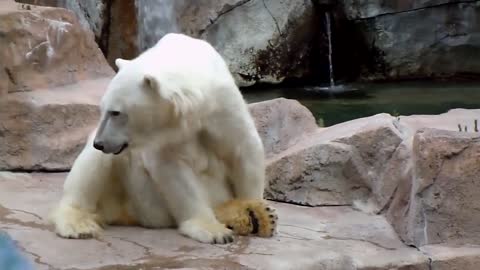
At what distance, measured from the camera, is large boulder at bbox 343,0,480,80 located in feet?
36.7

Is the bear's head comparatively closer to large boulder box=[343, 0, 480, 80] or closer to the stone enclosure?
the stone enclosure

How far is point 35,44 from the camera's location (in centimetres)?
511

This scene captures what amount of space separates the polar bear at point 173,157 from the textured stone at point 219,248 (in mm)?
82

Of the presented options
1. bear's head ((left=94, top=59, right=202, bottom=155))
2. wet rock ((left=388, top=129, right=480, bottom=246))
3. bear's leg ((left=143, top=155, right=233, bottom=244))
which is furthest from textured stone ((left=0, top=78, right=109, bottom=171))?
wet rock ((left=388, top=129, right=480, bottom=246))

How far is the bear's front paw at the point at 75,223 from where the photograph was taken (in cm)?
319

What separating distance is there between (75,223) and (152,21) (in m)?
6.51

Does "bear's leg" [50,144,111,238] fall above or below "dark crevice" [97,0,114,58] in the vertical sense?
below

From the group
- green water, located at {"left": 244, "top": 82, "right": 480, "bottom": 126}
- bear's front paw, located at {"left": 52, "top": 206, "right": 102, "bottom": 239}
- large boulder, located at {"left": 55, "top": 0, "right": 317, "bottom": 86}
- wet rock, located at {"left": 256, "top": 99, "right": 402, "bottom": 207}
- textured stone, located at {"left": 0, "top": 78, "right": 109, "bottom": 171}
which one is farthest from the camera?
large boulder, located at {"left": 55, "top": 0, "right": 317, "bottom": 86}

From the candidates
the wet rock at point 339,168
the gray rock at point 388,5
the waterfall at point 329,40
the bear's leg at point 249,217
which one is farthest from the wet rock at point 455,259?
A: the gray rock at point 388,5

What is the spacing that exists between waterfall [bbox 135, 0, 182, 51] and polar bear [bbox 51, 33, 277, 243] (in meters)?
6.12

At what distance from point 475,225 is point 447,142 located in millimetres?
355

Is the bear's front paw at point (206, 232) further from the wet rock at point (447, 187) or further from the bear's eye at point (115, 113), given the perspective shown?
the wet rock at point (447, 187)

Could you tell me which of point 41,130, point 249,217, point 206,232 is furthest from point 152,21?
point 206,232

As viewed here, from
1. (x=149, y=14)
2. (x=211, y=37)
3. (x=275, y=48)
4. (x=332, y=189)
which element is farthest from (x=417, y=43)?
(x=332, y=189)
